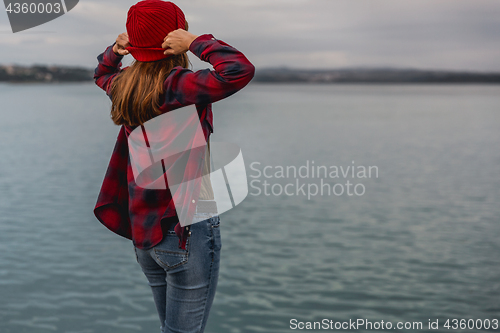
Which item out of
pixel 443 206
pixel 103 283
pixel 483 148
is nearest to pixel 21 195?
pixel 103 283

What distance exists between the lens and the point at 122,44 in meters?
2.12

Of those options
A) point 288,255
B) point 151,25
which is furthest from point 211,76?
point 288,255

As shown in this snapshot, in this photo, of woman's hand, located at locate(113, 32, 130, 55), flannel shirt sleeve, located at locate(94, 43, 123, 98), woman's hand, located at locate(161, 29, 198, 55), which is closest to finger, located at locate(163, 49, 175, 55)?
woman's hand, located at locate(161, 29, 198, 55)

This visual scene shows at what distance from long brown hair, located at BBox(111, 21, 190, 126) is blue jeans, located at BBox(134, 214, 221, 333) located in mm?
478

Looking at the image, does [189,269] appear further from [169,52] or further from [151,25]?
[151,25]

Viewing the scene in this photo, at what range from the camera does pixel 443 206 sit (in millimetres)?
11992

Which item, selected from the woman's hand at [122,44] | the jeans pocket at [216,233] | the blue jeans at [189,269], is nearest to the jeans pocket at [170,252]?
the blue jeans at [189,269]

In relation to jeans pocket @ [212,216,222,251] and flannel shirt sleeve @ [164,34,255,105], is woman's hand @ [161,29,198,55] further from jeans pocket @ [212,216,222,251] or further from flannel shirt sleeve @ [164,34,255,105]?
jeans pocket @ [212,216,222,251]

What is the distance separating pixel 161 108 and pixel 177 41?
0.90 feet

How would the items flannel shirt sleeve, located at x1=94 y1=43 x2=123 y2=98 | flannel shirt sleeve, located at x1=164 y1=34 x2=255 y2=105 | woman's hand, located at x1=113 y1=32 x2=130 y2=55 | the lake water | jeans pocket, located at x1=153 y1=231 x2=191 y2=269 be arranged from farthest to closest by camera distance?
the lake water, flannel shirt sleeve, located at x1=94 y1=43 x2=123 y2=98, woman's hand, located at x1=113 y1=32 x2=130 y2=55, jeans pocket, located at x1=153 y1=231 x2=191 y2=269, flannel shirt sleeve, located at x1=164 y1=34 x2=255 y2=105

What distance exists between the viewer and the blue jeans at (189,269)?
199 cm

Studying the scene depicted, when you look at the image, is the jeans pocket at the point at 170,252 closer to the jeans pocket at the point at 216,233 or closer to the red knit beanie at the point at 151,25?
the jeans pocket at the point at 216,233

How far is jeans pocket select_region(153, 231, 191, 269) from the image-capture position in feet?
6.51

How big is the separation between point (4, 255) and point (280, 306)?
15.0 ft
